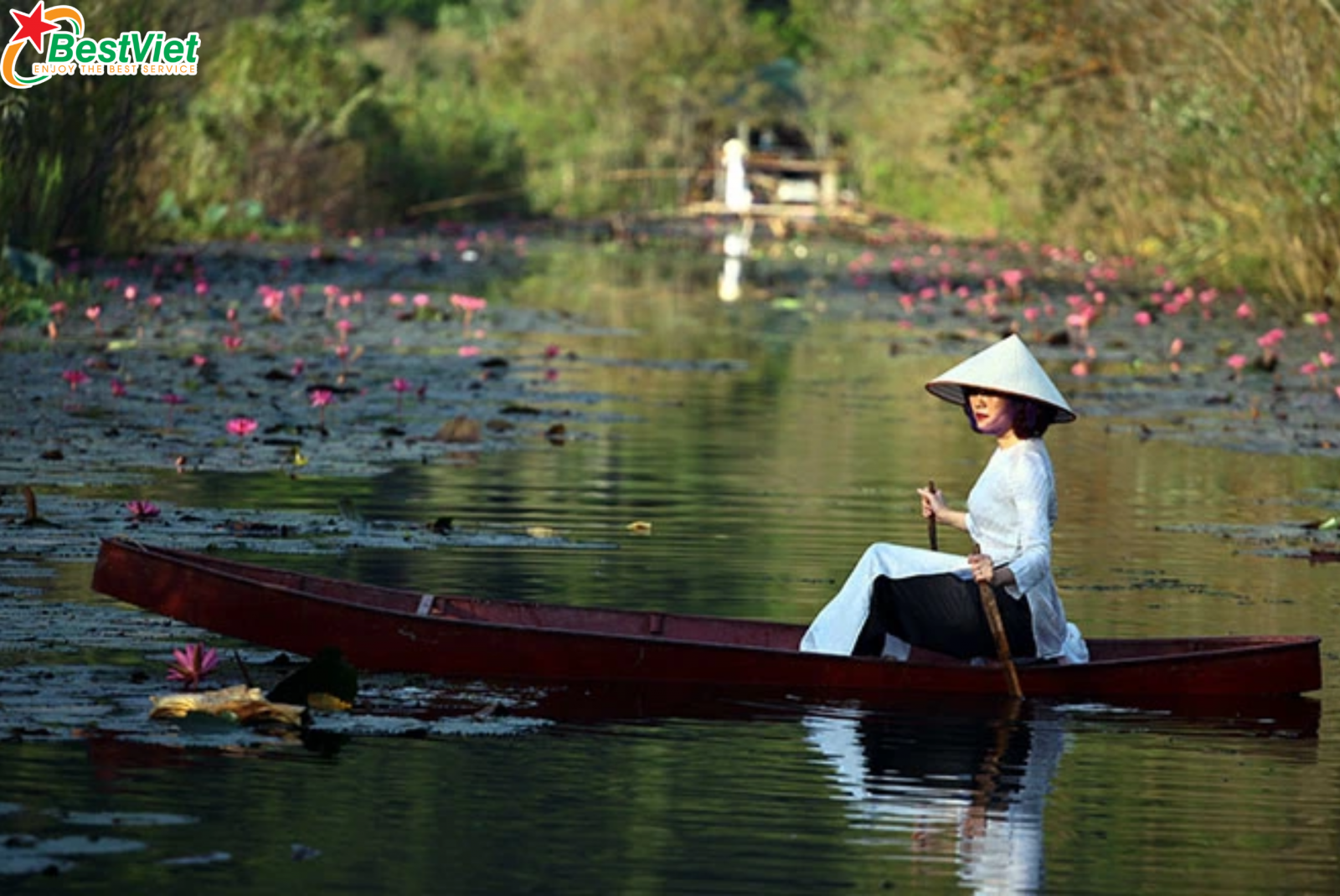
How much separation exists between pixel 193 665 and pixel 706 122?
6760 centimetres

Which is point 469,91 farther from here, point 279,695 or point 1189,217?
point 279,695

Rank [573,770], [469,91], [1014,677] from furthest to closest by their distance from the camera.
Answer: [469,91]
[1014,677]
[573,770]

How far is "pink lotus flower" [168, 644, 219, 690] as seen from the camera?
8.16 meters

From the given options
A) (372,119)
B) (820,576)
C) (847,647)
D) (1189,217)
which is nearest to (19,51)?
(820,576)

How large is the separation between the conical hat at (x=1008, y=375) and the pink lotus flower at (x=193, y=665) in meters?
2.41

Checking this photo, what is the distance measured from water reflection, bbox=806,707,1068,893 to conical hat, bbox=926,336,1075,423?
100 cm

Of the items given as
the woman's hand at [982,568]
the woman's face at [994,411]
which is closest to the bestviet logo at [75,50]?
the woman's face at [994,411]

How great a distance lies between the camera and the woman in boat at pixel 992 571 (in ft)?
29.6

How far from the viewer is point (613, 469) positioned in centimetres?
1487

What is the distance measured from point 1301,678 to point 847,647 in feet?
4.67

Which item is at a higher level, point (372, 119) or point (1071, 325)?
point (372, 119)

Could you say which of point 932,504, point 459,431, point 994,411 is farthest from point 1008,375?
point 459,431

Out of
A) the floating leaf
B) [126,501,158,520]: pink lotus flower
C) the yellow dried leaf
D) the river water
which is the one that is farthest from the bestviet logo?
the yellow dried leaf

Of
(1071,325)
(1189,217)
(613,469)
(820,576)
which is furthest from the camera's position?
(1189,217)
